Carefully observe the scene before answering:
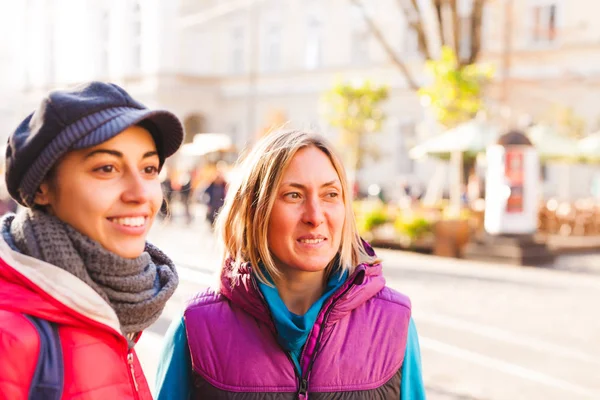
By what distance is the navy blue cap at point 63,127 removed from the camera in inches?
80.4

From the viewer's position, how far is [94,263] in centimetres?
209

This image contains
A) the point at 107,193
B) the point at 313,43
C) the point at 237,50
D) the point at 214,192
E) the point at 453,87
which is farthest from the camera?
the point at 237,50

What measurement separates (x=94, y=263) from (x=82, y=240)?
6 centimetres

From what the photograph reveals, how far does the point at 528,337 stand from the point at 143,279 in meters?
7.50

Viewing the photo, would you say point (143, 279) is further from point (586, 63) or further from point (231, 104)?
point (231, 104)

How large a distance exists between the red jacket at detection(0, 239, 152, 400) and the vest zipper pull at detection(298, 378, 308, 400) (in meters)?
0.55

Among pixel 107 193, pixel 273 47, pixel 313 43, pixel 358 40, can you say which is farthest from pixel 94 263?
pixel 273 47

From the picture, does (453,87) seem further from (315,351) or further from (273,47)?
(273,47)

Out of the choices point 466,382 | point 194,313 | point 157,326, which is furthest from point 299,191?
point 157,326

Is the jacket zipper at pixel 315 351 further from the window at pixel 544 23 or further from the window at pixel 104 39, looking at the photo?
the window at pixel 544 23

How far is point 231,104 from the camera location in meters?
46.0

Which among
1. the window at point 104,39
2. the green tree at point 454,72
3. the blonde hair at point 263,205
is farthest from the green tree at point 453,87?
the blonde hair at point 263,205

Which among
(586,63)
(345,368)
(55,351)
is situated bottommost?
(345,368)

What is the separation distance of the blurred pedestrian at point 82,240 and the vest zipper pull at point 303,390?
46 centimetres
